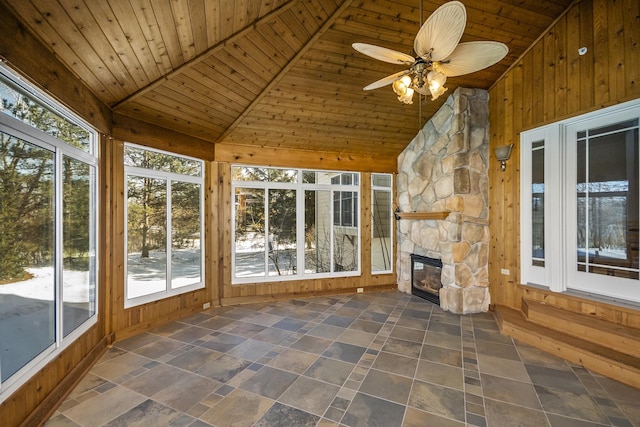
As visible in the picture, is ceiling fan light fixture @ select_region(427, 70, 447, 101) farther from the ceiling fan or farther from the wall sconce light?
the wall sconce light

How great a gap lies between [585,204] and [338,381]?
11.7ft

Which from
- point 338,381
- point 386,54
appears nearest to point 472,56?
point 386,54

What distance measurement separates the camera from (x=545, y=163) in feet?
12.5

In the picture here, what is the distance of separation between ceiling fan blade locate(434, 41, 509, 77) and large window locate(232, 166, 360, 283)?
332 centimetres

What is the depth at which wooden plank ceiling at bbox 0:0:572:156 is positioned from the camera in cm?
232

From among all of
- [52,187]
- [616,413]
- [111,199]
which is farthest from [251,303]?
[616,413]

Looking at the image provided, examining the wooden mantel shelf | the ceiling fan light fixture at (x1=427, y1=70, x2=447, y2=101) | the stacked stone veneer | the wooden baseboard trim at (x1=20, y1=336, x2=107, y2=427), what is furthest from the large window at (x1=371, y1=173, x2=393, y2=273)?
the wooden baseboard trim at (x1=20, y1=336, x2=107, y2=427)

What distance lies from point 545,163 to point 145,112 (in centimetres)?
520

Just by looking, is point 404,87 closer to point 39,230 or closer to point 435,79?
point 435,79

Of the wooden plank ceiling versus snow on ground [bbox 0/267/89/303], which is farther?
the wooden plank ceiling

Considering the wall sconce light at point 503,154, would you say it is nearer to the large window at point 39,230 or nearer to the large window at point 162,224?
the large window at point 162,224

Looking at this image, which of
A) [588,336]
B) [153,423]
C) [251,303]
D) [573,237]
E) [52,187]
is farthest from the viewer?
[251,303]

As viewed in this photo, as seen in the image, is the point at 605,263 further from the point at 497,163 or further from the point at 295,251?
the point at 295,251

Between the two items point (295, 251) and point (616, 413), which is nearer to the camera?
point (616, 413)
